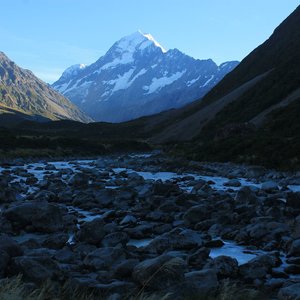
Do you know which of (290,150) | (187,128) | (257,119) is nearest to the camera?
(290,150)

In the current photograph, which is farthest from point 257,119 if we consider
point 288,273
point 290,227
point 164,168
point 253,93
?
point 288,273

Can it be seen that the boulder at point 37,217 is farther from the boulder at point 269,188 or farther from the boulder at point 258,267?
the boulder at point 269,188

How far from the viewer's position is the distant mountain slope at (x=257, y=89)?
79.5 metres

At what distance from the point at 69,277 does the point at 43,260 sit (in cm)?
76

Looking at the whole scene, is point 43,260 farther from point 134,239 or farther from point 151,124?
point 151,124

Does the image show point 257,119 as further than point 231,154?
Yes

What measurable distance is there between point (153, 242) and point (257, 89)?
8642cm

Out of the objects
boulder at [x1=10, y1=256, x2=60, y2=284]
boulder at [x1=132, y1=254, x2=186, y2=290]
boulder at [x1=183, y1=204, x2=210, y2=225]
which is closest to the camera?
boulder at [x1=132, y1=254, x2=186, y2=290]

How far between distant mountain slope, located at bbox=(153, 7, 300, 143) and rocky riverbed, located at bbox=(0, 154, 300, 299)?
46417 mm

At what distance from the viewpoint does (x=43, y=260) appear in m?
10.1

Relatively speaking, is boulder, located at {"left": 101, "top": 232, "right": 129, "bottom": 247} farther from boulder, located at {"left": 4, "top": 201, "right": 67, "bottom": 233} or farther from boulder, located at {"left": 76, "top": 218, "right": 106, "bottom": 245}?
boulder, located at {"left": 4, "top": 201, "right": 67, "bottom": 233}

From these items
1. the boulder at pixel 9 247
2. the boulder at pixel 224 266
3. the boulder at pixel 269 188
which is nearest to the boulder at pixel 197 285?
the boulder at pixel 224 266

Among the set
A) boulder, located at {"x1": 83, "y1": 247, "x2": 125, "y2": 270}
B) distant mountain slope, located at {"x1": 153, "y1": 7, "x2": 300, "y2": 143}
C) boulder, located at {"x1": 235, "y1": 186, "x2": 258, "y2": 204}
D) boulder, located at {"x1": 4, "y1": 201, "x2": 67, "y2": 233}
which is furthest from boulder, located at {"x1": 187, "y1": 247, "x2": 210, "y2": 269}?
distant mountain slope, located at {"x1": 153, "y1": 7, "x2": 300, "y2": 143}

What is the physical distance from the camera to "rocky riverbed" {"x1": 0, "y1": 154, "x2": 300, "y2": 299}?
9.54 metres
